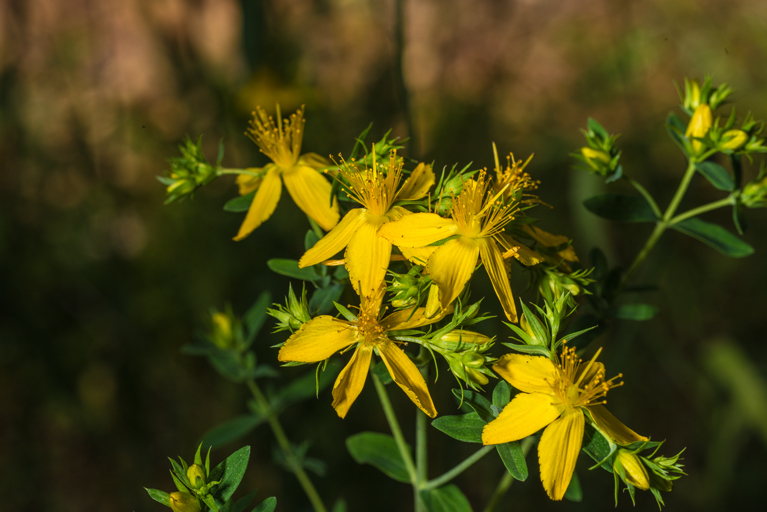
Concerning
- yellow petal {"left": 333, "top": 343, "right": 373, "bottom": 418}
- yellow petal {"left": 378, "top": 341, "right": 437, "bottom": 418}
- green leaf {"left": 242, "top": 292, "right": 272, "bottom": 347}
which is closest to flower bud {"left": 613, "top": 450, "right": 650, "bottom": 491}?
yellow petal {"left": 378, "top": 341, "right": 437, "bottom": 418}

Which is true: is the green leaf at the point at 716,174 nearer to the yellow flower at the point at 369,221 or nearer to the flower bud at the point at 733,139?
the flower bud at the point at 733,139

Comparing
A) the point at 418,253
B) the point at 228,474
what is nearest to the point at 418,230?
the point at 418,253

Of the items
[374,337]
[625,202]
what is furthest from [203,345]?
[625,202]

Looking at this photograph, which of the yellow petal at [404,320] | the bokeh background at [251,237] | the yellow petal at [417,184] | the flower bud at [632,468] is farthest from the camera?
the bokeh background at [251,237]

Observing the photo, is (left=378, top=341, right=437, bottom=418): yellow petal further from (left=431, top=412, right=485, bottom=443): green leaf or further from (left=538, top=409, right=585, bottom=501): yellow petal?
(left=538, top=409, right=585, bottom=501): yellow petal

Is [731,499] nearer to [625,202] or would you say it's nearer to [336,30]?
[625,202]

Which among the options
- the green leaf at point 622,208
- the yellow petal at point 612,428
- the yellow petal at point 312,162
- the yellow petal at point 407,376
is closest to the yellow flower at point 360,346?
the yellow petal at point 407,376
